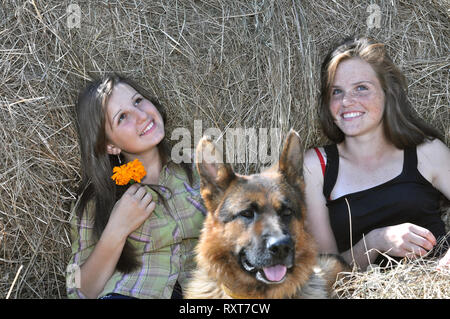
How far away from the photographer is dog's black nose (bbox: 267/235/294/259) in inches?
122

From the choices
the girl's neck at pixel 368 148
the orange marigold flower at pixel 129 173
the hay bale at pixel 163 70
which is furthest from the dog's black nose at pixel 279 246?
the girl's neck at pixel 368 148

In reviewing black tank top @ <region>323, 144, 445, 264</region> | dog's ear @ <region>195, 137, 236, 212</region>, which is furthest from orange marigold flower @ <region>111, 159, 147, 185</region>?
black tank top @ <region>323, 144, 445, 264</region>

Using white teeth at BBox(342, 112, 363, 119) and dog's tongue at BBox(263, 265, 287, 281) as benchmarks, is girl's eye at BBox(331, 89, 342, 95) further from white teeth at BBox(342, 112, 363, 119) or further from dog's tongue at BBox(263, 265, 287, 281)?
dog's tongue at BBox(263, 265, 287, 281)

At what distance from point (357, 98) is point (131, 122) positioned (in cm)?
173

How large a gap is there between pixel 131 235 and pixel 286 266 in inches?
51.7

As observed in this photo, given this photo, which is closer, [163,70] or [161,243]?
[161,243]

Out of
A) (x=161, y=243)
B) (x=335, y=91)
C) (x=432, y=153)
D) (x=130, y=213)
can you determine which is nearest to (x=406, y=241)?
(x=432, y=153)

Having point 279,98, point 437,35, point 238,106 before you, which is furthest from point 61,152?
point 437,35

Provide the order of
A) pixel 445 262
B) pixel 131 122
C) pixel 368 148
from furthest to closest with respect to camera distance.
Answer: pixel 368 148 < pixel 131 122 < pixel 445 262

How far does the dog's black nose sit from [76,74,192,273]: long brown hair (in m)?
1.22

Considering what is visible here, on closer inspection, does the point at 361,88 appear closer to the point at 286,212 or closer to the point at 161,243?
the point at 286,212

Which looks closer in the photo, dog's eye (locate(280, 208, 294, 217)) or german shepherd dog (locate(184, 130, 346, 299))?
german shepherd dog (locate(184, 130, 346, 299))

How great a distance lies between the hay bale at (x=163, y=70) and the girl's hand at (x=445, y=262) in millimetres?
1181

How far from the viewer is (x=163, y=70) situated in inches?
179
